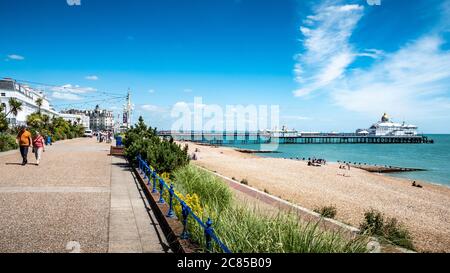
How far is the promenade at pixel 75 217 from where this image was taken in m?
5.21

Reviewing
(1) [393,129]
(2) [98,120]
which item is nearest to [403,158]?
(1) [393,129]

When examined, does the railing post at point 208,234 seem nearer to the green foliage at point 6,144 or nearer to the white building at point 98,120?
the green foliage at point 6,144

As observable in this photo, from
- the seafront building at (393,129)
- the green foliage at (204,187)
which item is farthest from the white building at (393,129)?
the green foliage at (204,187)

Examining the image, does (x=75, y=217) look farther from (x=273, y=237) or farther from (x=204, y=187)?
(x=273, y=237)

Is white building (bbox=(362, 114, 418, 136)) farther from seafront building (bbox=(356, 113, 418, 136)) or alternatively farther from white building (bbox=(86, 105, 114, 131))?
white building (bbox=(86, 105, 114, 131))

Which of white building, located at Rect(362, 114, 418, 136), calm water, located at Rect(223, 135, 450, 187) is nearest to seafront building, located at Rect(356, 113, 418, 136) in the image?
white building, located at Rect(362, 114, 418, 136)

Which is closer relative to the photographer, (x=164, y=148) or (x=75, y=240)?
(x=75, y=240)

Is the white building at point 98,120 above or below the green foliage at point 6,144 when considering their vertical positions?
above

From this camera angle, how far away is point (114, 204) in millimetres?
8023

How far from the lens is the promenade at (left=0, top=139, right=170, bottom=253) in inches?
205

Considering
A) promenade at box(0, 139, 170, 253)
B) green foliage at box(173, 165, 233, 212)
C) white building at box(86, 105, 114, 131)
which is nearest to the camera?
promenade at box(0, 139, 170, 253)
